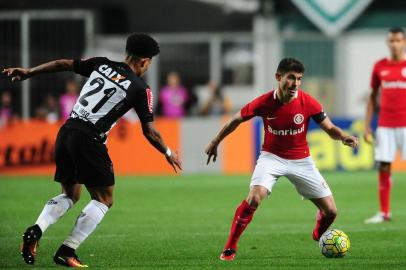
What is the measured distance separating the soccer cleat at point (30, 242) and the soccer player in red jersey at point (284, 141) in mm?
1826

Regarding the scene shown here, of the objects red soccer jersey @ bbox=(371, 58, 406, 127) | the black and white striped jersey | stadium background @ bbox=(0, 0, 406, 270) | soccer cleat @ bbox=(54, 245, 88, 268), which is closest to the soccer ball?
stadium background @ bbox=(0, 0, 406, 270)

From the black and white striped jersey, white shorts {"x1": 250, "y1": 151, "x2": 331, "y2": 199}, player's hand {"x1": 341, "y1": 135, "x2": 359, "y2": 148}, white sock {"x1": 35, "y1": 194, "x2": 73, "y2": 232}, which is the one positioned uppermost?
the black and white striped jersey

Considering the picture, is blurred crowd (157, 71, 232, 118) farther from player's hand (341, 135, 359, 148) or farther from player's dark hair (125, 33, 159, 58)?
player's dark hair (125, 33, 159, 58)

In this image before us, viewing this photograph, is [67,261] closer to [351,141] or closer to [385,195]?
[351,141]

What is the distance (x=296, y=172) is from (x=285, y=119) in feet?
1.78

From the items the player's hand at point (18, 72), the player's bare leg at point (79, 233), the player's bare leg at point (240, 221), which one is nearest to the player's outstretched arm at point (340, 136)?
the player's bare leg at point (240, 221)

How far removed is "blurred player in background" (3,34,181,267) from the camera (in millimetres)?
9539

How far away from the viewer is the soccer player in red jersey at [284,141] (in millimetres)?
10219

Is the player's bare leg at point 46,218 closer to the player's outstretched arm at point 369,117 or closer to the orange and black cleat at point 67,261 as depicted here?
the orange and black cleat at point 67,261

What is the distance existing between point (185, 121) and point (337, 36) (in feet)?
22.7

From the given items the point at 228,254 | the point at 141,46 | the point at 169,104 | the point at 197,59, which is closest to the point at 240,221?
the point at 228,254

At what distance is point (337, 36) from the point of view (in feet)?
92.5

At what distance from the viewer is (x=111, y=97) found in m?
9.58

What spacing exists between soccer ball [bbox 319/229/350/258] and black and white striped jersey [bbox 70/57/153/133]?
2.21m
